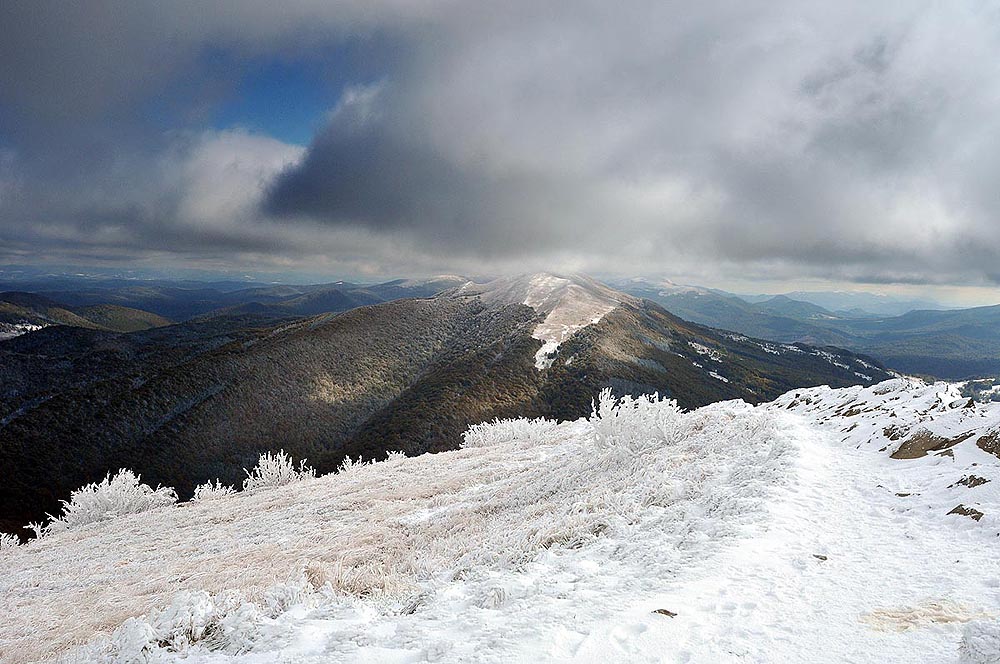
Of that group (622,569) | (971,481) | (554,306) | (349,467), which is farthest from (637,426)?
(554,306)

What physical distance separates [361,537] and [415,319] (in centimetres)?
13908

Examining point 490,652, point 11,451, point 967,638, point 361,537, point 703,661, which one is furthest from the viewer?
point 11,451

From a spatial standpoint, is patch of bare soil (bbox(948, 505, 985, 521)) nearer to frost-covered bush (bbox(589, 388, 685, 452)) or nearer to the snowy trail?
the snowy trail

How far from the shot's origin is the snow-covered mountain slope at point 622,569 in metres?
5.28

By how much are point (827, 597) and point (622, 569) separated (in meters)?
2.66

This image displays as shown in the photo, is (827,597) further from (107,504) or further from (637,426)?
(107,504)

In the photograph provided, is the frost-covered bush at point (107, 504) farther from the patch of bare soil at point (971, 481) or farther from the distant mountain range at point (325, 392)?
the distant mountain range at point (325, 392)

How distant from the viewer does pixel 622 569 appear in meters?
7.22

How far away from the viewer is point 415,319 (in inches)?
5881

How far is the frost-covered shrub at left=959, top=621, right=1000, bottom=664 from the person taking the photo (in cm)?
393

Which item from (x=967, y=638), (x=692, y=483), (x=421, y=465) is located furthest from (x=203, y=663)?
(x=421, y=465)

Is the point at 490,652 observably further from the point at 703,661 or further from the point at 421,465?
the point at 421,465

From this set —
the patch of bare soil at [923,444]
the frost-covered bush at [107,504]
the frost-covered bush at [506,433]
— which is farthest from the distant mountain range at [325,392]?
the patch of bare soil at [923,444]

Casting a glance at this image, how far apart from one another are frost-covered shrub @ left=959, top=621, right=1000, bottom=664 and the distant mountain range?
76.3 meters
